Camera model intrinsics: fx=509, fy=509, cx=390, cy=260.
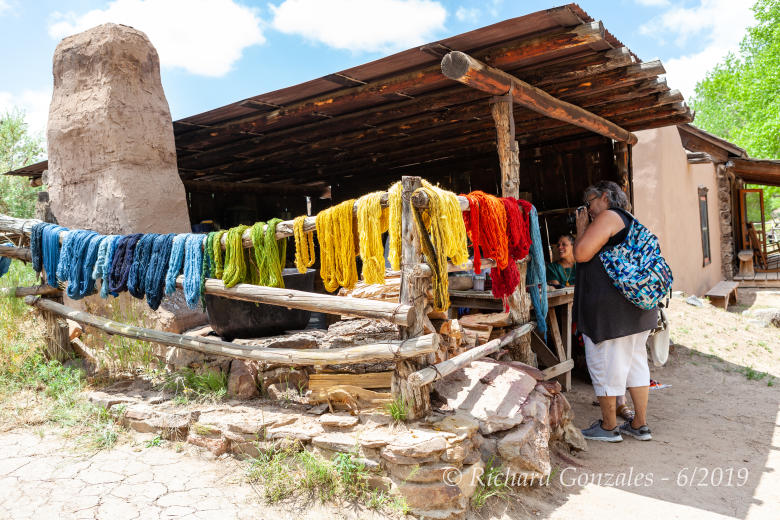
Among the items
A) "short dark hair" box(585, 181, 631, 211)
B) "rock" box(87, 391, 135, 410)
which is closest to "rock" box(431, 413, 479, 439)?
"short dark hair" box(585, 181, 631, 211)

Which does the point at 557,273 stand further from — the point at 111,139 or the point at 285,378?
the point at 111,139

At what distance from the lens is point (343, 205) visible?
3.26 meters

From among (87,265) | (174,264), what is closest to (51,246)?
(87,265)

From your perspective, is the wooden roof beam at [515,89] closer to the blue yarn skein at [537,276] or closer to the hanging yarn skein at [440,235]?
the blue yarn skein at [537,276]

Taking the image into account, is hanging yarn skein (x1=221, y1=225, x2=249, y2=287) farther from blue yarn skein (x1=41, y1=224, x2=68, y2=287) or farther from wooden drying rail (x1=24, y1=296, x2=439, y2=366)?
blue yarn skein (x1=41, y1=224, x2=68, y2=287)

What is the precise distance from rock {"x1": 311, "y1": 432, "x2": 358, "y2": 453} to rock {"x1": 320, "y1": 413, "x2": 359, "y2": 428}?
5 cm

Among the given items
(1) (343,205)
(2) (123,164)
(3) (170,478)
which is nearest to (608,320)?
(1) (343,205)

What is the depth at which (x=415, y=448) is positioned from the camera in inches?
107

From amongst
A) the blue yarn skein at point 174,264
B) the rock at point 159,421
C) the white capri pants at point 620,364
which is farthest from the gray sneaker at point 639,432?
the blue yarn skein at point 174,264

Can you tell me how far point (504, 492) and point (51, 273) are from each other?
13.6 ft

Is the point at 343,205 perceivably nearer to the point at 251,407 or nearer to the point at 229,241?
the point at 229,241

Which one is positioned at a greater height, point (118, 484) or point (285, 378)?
point (285, 378)

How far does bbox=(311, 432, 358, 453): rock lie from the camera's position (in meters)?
2.96

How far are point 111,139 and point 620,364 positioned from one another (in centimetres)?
489
